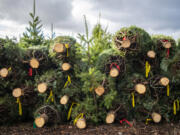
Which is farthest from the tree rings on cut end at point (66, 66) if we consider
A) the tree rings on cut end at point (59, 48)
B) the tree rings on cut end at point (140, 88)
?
the tree rings on cut end at point (140, 88)

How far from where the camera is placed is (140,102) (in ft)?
13.9

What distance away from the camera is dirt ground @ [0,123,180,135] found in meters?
3.79

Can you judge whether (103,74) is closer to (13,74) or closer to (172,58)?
(172,58)

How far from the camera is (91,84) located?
3859 mm

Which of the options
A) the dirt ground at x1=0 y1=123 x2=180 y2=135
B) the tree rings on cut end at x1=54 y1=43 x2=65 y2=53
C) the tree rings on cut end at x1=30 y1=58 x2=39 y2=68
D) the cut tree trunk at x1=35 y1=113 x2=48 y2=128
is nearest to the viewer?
the dirt ground at x1=0 y1=123 x2=180 y2=135

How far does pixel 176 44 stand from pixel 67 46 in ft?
9.61

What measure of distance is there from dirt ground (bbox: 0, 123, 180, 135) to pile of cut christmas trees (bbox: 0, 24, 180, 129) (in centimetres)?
17

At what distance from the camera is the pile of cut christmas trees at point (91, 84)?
4066 mm

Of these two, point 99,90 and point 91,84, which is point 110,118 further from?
point 91,84

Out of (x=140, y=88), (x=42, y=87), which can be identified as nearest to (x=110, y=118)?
(x=140, y=88)

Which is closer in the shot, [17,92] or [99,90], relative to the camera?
[99,90]

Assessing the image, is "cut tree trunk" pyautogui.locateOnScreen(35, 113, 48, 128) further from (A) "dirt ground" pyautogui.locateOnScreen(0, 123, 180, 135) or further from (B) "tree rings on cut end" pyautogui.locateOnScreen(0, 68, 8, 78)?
(B) "tree rings on cut end" pyautogui.locateOnScreen(0, 68, 8, 78)

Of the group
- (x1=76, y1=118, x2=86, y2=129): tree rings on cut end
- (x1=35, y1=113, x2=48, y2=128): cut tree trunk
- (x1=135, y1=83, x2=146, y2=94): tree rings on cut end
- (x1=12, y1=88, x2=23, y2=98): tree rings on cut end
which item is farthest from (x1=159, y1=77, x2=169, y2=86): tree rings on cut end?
(x1=12, y1=88, x2=23, y2=98): tree rings on cut end

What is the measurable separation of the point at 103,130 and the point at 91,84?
1024 millimetres
